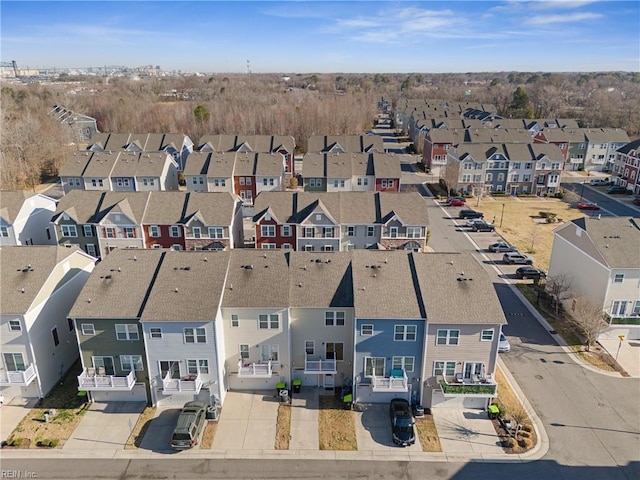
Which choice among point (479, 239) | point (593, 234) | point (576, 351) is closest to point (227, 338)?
point (576, 351)

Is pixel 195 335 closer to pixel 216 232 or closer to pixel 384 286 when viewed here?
pixel 384 286

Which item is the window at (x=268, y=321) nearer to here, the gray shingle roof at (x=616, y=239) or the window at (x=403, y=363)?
the window at (x=403, y=363)

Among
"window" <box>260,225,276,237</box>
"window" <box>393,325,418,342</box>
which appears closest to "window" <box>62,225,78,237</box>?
"window" <box>260,225,276,237</box>

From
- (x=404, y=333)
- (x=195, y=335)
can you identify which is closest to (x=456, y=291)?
(x=404, y=333)

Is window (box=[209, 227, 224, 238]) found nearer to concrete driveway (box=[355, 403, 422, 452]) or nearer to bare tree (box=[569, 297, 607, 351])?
concrete driveway (box=[355, 403, 422, 452])

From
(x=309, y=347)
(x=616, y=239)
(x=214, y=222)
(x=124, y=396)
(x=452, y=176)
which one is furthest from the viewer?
(x=452, y=176)

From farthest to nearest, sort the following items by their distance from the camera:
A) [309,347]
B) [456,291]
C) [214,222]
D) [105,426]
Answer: [214,222], [309,347], [456,291], [105,426]

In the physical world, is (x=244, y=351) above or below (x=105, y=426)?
above
